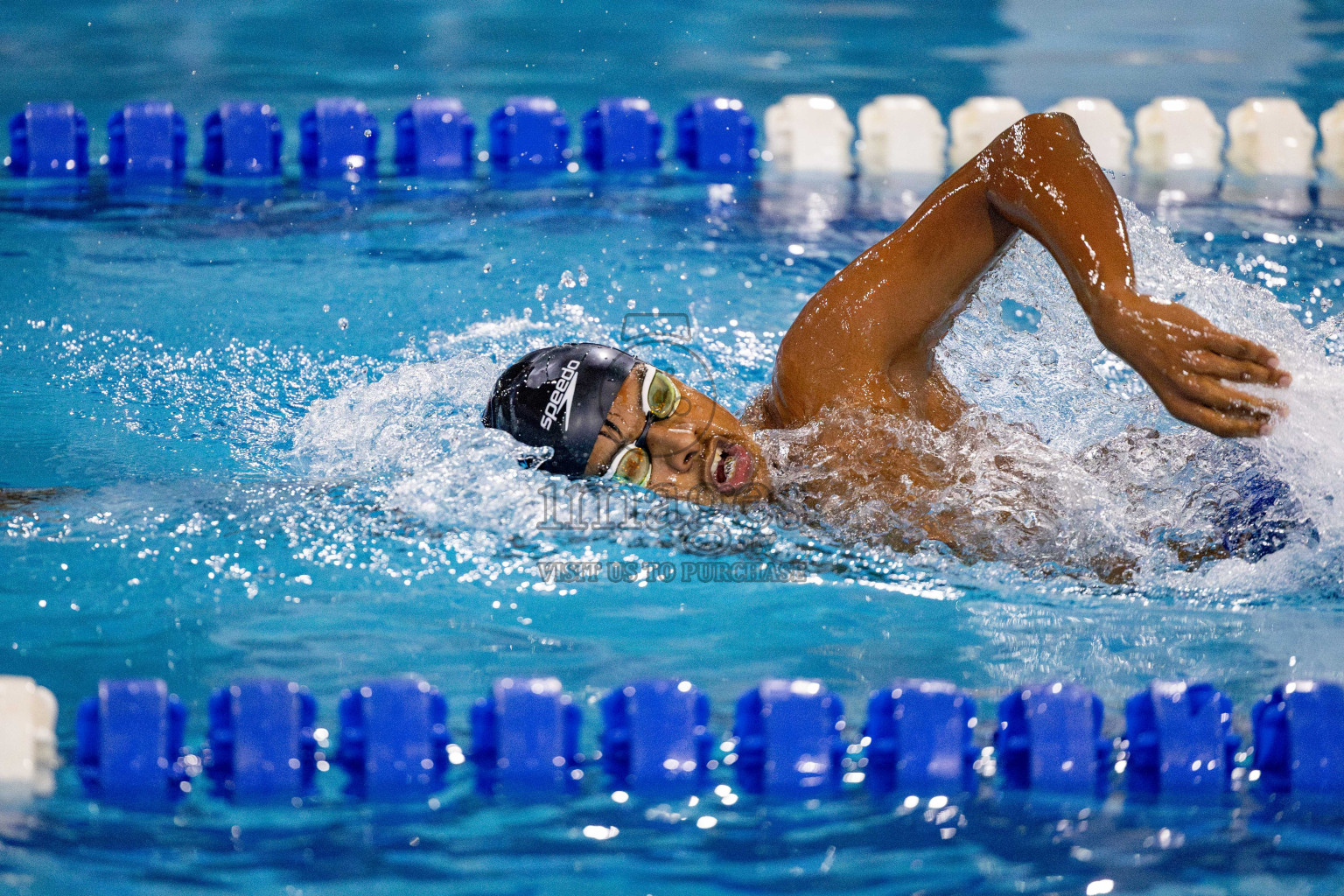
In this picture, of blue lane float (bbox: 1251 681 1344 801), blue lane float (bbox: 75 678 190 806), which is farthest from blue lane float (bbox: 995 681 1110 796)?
blue lane float (bbox: 75 678 190 806)

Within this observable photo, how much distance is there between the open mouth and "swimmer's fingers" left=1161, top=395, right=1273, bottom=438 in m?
0.90

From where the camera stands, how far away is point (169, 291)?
4066 mm

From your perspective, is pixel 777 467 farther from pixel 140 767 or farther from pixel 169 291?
pixel 169 291

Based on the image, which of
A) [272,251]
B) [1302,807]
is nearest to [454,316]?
[272,251]

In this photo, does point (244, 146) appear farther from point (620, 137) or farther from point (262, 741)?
point (262, 741)

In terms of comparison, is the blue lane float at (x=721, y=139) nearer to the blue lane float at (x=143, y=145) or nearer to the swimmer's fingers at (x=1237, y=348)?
the blue lane float at (x=143, y=145)

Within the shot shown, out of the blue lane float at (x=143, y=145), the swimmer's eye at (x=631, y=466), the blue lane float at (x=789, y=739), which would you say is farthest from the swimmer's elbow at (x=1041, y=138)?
the blue lane float at (x=143, y=145)

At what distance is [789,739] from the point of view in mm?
2025

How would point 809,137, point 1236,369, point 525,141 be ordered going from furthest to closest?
point 809,137 → point 525,141 → point 1236,369

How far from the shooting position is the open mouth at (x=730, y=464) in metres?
2.56

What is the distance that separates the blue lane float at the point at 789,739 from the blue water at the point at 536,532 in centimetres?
5

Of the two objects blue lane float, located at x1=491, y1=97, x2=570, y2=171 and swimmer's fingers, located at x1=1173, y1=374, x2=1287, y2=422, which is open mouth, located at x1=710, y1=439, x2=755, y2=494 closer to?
swimmer's fingers, located at x1=1173, y1=374, x2=1287, y2=422

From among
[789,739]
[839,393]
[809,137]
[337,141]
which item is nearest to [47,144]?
[337,141]

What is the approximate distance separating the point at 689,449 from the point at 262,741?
38.3 inches
